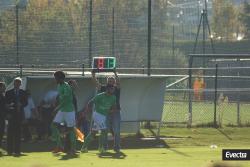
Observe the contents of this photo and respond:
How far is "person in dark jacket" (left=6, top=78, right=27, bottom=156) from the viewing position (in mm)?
16484

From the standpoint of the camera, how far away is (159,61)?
30.4 meters

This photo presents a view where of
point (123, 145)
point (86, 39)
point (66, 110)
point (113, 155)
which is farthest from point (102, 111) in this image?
point (86, 39)

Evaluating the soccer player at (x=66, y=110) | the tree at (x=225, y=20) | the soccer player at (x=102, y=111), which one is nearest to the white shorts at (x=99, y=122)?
the soccer player at (x=102, y=111)

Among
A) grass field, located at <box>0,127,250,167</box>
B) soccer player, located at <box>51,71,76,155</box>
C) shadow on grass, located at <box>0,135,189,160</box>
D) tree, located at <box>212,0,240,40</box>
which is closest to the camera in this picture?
grass field, located at <box>0,127,250,167</box>

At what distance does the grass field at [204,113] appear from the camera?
24.5 metres

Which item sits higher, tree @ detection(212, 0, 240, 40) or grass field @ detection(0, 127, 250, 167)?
tree @ detection(212, 0, 240, 40)

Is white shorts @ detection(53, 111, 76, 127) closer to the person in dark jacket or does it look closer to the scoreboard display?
the person in dark jacket

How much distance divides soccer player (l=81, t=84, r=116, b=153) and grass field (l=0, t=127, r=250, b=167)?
0.92ft

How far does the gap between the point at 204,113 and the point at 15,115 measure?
1180 centimetres

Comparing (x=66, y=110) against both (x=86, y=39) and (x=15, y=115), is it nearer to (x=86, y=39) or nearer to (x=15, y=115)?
(x=15, y=115)

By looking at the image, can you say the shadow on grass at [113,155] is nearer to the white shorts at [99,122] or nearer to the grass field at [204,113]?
the white shorts at [99,122]

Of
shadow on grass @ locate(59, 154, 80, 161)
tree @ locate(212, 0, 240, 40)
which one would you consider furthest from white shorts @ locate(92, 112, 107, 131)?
tree @ locate(212, 0, 240, 40)

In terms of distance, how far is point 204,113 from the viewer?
27125mm

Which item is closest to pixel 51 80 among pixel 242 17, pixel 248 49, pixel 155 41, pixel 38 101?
pixel 38 101
